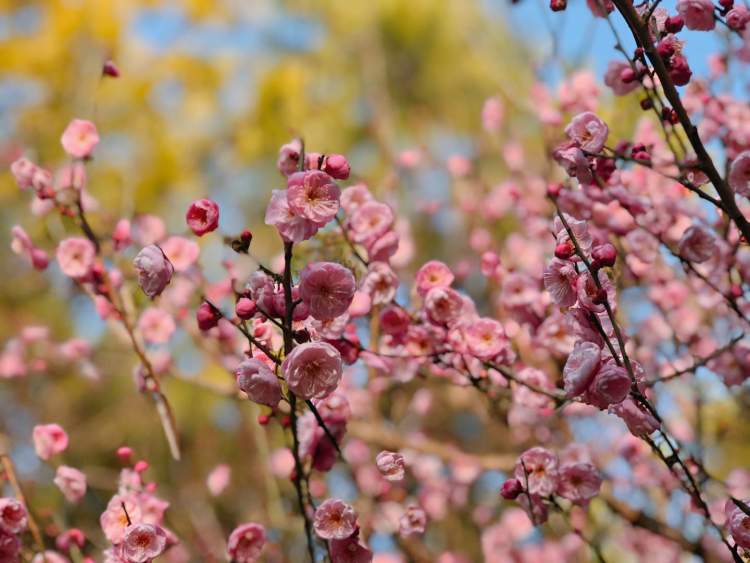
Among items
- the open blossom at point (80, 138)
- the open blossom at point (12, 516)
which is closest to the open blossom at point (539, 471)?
the open blossom at point (12, 516)

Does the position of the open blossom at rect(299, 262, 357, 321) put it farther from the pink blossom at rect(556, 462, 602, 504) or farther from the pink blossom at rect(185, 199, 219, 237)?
the pink blossom at rect(556, 462, 602, 504)

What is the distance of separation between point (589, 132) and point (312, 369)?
0.64 meters

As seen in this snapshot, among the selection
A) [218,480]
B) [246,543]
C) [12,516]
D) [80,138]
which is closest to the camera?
[12,516]

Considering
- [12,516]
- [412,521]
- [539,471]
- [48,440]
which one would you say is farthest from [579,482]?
[48,440]

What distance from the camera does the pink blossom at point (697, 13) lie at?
53.6 inches

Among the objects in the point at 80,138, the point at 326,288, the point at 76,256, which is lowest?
the point at 326,288

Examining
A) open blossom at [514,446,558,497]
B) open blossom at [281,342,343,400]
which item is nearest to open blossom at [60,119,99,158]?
open blossom at [281,342,343,400]

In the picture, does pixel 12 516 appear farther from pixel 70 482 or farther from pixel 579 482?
pixel 579 482

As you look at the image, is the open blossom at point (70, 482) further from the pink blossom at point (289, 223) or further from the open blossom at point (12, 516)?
the pink blossom at point (289, 223)

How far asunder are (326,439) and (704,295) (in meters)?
1.40

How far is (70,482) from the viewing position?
5.54 feet

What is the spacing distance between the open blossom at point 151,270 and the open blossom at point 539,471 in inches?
29.0

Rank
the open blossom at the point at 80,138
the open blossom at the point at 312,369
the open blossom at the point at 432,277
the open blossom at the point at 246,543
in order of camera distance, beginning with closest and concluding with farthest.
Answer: the open blossom at the point at 312,369, the open blossom at the point at 246,543, the open blossom at the point at 432,277, the open blossom at the point at 80,138

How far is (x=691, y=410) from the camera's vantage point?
Answer: 2.96m
